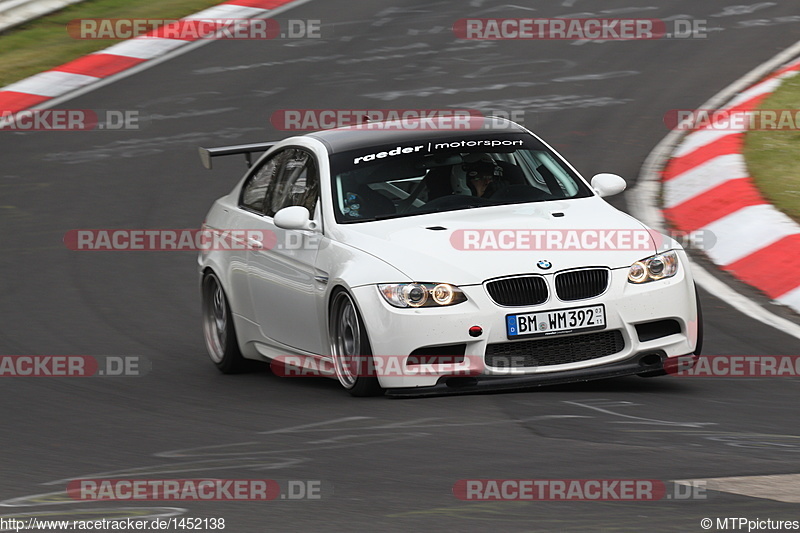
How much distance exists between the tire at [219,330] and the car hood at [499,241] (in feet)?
5.18

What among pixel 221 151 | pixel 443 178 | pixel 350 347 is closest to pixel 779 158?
pixel 443 178

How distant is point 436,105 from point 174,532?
451 inches

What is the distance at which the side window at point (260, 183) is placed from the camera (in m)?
9.43

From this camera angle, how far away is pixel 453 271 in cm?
746

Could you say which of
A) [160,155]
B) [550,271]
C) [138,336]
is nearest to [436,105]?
[160,155]

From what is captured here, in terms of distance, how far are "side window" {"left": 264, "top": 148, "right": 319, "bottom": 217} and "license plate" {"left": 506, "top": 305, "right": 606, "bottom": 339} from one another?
5.51 feet

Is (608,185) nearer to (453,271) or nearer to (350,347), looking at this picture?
(453,271)

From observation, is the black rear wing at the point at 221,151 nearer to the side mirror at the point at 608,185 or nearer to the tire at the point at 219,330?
the tire at the point at 219,330

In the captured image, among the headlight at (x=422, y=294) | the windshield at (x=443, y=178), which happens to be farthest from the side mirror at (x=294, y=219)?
the headlight at (x=422, y=294)

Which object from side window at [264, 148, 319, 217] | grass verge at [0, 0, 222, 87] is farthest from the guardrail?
side window at [264, 148, 319, 217]

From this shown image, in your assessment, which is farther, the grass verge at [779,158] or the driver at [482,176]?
Result: the grass verge at [779,158]

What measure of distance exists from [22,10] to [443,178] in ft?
47.2

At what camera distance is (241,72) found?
18.4 metres

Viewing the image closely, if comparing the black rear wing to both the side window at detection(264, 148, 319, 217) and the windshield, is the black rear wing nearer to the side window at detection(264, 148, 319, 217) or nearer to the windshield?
the side window at detection(264, 148, 319, 217)
